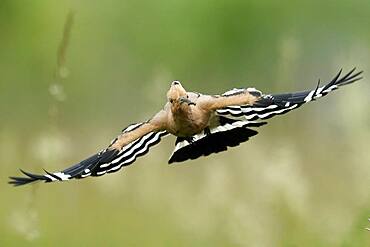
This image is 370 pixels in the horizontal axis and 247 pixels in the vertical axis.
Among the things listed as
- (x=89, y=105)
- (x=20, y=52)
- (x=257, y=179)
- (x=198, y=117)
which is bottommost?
(x=198, y=117)

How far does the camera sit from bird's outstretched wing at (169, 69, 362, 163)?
0.58 metres

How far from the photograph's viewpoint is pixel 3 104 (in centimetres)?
136

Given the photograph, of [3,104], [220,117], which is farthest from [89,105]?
[220,117]

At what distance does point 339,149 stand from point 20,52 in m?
0.61

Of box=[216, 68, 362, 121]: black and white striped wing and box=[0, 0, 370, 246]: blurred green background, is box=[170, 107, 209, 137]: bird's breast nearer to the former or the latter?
box=[216, 68, 362, 121]: black and white striped wing

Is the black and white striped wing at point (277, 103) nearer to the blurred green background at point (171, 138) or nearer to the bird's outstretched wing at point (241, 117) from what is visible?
the bird's outstretched wing at point (241, 117)

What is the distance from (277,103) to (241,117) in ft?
0.13

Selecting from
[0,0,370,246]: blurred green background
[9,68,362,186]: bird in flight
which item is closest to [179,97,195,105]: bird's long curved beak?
[9,68,362,186]: bird in flight

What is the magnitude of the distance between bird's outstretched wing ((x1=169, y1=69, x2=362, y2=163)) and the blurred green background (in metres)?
0.10

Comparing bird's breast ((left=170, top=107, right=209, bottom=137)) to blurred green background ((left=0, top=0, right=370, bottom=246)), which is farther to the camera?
blurred green background ((left=0, top=0, right=370, bottom=246))

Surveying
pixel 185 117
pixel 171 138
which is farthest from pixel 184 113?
pixel 171 138

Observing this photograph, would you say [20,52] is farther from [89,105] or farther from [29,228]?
[29,228]

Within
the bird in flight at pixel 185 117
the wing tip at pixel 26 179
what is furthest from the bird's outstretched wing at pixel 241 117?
the wing tip at pixel 26 179

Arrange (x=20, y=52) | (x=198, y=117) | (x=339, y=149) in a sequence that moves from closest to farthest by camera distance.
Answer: (x=198, y=117), (x=339, y=149), (x=20, y=52)
